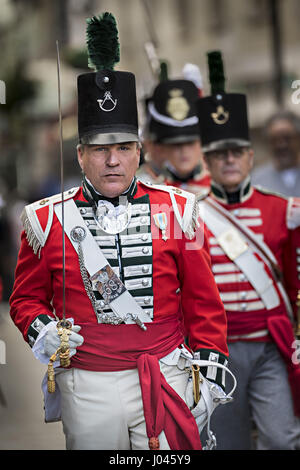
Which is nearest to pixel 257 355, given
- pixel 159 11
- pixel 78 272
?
pixel 78 272

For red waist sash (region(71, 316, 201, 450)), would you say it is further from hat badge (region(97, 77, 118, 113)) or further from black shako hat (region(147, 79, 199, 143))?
black shako hat (region(147, 79, 199, 143))

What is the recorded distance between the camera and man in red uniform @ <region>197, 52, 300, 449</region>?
5371 mm

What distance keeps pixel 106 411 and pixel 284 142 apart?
4393 millimetres

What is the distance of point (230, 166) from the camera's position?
5.58 metres

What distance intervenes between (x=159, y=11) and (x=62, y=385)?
1786cm

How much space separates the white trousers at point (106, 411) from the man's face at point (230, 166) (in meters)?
1.74

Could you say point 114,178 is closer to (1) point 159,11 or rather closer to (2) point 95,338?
(2) point 95,338

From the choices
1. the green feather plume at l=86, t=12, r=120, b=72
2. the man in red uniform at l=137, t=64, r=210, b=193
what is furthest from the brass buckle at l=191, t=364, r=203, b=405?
the man in red uniform at l=137, t=64, r=210, b=193

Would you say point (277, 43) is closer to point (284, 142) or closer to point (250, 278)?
point (284, 142)

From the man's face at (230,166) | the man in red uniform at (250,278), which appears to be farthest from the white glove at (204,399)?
the man's face at (230,166)

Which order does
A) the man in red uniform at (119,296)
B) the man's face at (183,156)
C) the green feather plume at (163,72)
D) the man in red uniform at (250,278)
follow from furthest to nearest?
the man's face at (183,156)
the green feather plume at (163,72)
the man in red uniform at (250,278)
the man in red uniform at (119,296)

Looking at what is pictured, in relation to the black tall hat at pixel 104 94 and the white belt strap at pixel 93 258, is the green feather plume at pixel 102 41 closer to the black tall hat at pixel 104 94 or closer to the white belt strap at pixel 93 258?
the black tall hat at pixel 104 94

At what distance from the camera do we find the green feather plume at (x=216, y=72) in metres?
5.55

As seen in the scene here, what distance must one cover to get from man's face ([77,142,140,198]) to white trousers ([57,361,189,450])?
0.79 meters
